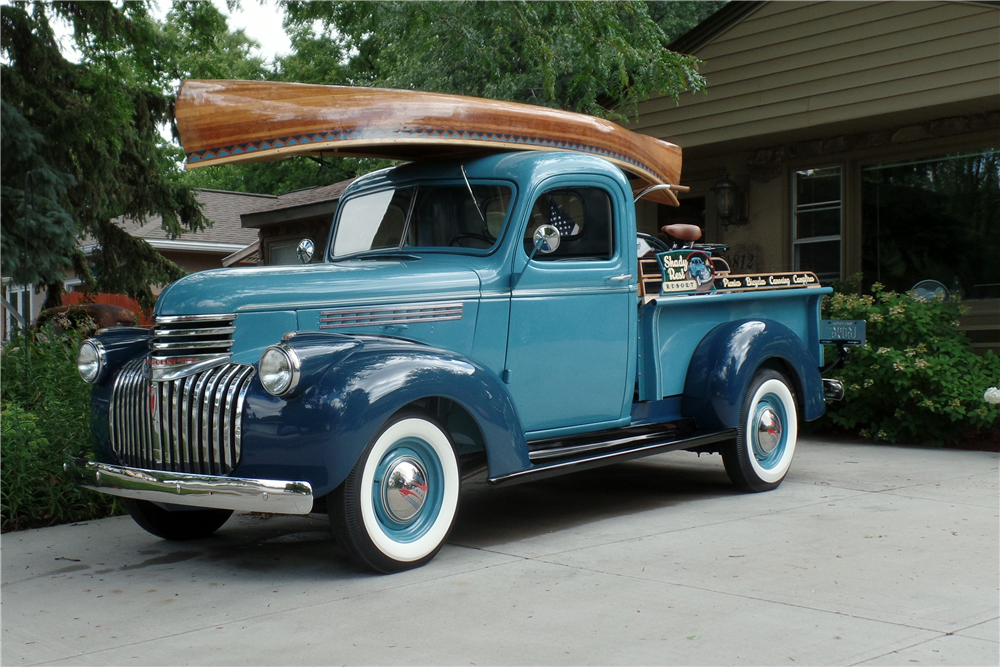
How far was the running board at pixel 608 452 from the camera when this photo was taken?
5.26 meters

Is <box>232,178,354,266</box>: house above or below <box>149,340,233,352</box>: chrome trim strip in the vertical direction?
above

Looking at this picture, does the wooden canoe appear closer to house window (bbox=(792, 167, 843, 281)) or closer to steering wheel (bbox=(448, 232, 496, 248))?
steering wheel (bbox=(448, 232, 496, 248))

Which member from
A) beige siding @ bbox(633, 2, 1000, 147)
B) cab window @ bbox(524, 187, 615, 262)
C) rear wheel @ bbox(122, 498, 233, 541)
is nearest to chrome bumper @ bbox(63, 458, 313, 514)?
rear wheel @ bbox(122, 498, 233, 541)

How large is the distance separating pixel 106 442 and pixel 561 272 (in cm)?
267

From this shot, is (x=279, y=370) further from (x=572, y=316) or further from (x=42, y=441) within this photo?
(x=42, y=441)

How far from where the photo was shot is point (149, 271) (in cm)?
1180

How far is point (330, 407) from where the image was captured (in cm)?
442

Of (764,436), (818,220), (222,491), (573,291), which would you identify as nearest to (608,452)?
(573,291)

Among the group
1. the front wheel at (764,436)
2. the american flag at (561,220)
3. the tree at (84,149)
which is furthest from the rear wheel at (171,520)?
the front wheel at (764,436)

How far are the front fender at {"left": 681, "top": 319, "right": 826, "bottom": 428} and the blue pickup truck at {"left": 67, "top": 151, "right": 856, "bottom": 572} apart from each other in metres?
0.02

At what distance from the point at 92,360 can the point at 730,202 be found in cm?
804

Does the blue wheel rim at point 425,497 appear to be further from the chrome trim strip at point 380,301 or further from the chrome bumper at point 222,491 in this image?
the chrome trim strip at point 380,301

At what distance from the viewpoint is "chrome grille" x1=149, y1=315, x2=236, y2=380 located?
15.5 feet

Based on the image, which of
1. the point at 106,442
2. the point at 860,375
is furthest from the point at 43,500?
the point at 860,375
